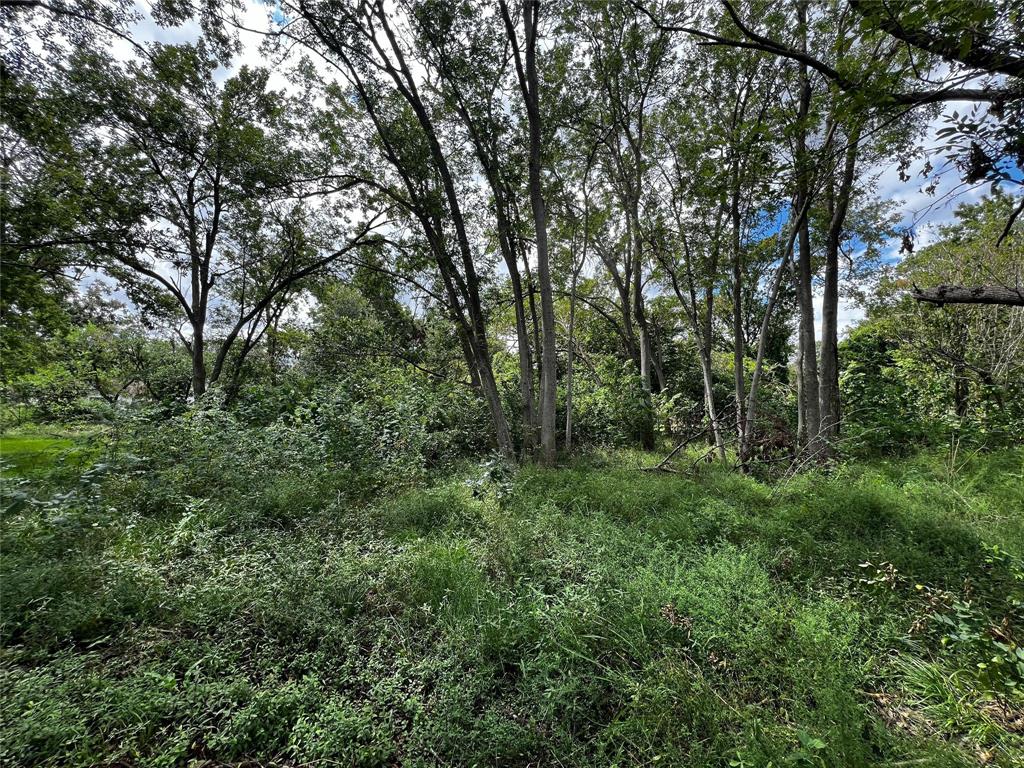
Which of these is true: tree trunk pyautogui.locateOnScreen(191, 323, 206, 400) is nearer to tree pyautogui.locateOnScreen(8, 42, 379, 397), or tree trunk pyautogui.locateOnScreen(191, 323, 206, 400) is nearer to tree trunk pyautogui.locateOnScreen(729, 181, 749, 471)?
tree pyautogui.locateOnScreen(8, 42, 379, 397)

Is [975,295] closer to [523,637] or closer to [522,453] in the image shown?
[523,637]

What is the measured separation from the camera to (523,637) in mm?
2367

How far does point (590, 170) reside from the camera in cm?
848

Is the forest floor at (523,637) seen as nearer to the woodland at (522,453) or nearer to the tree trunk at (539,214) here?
the woodland at (522,453)

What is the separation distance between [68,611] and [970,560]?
6.31 meters

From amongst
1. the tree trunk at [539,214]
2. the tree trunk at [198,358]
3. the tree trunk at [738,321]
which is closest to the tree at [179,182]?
the tree trunk at [198,358]

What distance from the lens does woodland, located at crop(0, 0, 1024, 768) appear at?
1.86 meters

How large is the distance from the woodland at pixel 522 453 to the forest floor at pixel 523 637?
0.07 ft

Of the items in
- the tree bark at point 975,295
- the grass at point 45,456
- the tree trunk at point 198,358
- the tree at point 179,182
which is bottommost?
the grass at point 45,456

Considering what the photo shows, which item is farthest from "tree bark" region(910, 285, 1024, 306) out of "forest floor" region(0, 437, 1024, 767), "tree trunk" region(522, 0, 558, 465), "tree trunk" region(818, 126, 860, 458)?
"tree trunk" region(522, 0, 558, 465)

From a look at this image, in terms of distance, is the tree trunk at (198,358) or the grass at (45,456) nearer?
the grass at (45,456)

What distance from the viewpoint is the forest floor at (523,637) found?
172 cm

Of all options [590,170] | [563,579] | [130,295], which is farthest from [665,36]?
[130,295]

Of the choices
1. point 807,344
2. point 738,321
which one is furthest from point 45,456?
point 807,344
